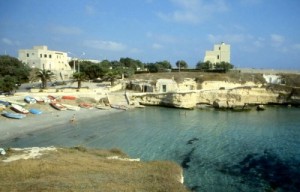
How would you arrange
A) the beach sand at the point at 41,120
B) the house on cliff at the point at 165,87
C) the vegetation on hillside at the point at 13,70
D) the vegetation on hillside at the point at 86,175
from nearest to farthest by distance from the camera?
the vegetation on hillside at the point at 86,175, the beach sand at the point at 41,120, the vegetation on hillside at the point at 13,70, the house on cliff at the point at 165,87

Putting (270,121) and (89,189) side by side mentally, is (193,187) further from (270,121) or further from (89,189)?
(270,121)

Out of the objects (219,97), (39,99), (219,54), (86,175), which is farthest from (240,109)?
(219,54)

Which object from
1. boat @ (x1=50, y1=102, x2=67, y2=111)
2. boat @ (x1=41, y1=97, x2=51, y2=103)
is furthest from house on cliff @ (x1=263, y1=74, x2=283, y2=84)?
boat @ (x1=41, y1=97, x2=51, y2=103)

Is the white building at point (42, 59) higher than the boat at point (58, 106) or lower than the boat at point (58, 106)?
higher

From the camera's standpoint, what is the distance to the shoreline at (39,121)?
40.3 meters

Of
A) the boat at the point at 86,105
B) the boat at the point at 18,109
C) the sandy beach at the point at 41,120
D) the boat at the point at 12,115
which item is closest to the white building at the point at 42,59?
the boat at the point at 86,105

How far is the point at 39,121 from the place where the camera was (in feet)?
154

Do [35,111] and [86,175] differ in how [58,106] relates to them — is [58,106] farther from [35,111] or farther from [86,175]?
[86,175]

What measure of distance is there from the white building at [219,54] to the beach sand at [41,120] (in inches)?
2630

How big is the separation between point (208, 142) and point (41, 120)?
80.8 feet

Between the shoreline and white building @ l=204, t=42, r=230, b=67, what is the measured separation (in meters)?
69.2

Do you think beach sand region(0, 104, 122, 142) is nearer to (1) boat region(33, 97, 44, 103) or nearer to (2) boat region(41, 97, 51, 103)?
(2) boat region(41, 97, 51, 103)

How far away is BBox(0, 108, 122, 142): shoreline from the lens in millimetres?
40284

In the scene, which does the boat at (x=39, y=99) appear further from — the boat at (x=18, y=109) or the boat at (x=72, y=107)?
the boat at (x=18, y=109)
